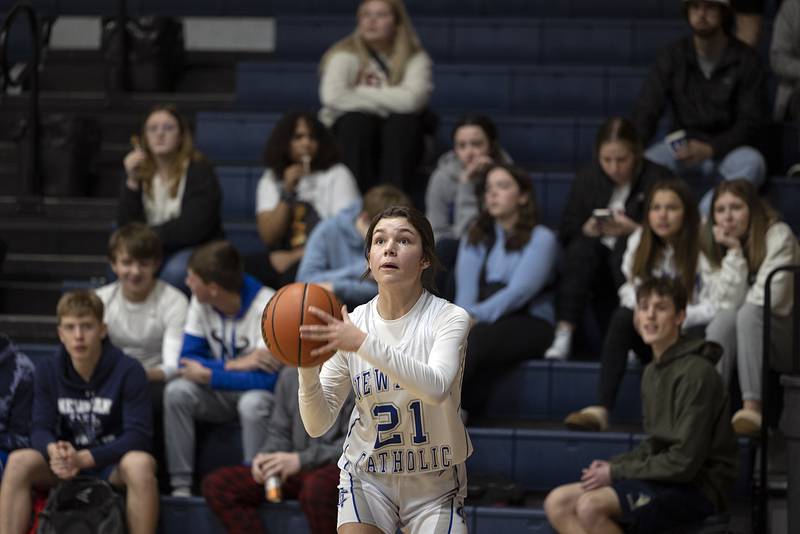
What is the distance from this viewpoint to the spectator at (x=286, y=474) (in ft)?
17.6

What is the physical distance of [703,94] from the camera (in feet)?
23.3

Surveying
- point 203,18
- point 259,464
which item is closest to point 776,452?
point 259,464

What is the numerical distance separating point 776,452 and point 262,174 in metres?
3.29

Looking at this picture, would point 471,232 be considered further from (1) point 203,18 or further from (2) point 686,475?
(1) point 203,18

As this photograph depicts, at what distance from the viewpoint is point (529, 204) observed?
6.30 meters

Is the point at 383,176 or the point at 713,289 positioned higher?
the point at 383,176

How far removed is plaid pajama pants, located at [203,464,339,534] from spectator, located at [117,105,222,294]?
128cm

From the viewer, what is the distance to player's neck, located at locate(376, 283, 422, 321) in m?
3.77

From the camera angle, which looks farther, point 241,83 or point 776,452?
point 241,83

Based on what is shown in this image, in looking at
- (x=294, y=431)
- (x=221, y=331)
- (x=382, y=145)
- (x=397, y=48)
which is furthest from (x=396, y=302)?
(x=397, y=48)

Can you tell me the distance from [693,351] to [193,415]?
2.16m

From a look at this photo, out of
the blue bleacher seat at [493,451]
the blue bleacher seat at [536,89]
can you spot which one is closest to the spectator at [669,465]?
the blue bleacher seat at [493,451]

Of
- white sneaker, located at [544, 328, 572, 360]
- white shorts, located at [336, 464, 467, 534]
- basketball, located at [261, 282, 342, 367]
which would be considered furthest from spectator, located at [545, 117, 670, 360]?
basketball, located at [261, 282, 342, 367]

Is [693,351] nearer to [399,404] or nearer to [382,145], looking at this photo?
[399,404]
